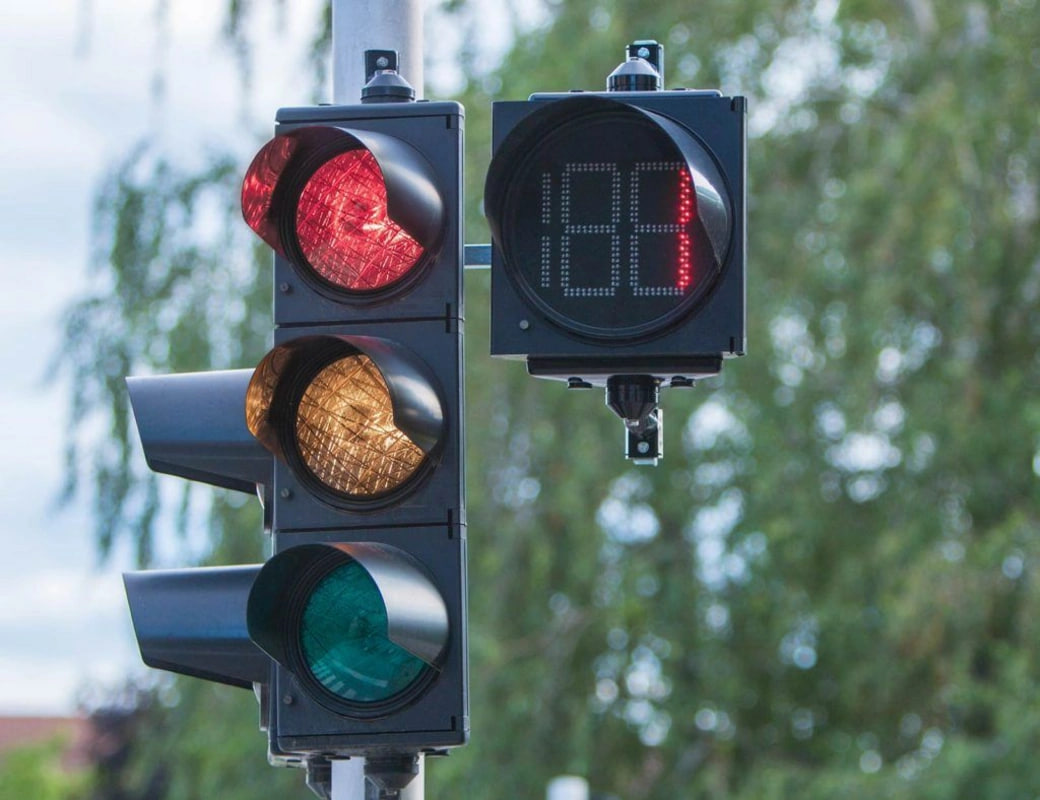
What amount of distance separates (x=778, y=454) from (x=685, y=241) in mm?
8926

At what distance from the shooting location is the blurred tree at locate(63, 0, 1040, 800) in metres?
11.2

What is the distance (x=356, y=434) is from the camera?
134 inches

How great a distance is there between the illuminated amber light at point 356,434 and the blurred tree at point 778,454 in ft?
25.2

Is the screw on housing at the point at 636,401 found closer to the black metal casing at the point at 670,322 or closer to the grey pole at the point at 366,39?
the black metal casing at the point at 670,322

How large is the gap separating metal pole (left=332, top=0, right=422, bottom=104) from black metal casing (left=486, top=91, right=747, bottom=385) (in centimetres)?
44

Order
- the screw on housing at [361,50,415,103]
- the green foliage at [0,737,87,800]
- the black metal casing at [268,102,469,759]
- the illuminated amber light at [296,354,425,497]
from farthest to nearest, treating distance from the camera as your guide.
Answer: the green foliage at [0,737,87,800]
the screw on housing at [361,50,415,103]
the illuminated amber light at [296,354,425,497]
the black metal casing at [268,102,469,759]

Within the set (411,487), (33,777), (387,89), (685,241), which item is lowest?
(33,777)

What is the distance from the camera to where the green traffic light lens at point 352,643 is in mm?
3279

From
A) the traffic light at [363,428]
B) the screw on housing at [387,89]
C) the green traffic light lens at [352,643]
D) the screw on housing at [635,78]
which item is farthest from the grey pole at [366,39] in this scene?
the green traffic light lens at [352,643]

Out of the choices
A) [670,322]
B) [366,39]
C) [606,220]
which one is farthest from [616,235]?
[366,39]

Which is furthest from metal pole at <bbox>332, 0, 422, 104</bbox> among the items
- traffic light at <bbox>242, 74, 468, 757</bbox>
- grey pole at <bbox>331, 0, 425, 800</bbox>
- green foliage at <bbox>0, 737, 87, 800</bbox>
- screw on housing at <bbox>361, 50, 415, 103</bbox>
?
green foliage at <bbox>0, 737, 87, 800</bbox>

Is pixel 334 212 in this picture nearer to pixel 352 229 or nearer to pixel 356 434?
pixel 352 229

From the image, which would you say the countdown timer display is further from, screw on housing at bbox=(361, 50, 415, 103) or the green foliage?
the green foliage

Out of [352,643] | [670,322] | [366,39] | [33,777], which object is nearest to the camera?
[352,643]
